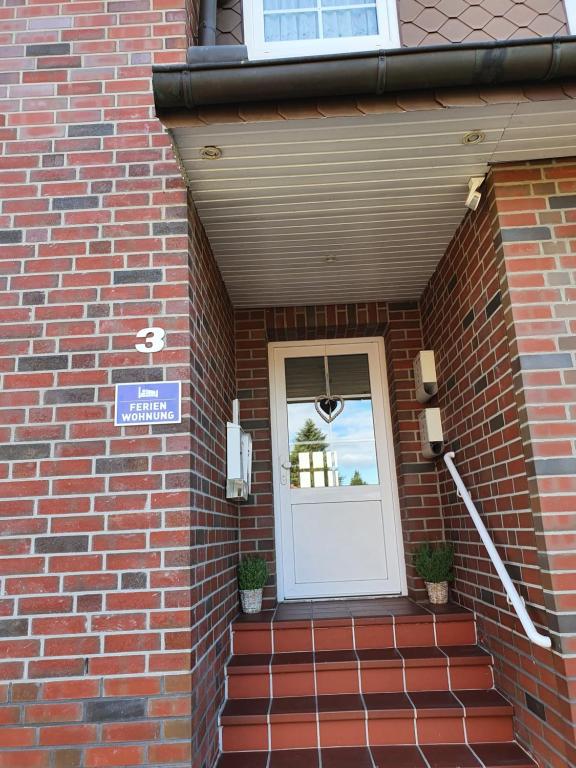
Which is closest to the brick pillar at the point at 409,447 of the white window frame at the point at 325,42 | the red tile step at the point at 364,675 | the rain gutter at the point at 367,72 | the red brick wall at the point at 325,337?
the red brick wall at the point at 325,337

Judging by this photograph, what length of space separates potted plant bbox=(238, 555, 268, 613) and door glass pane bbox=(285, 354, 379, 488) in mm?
810

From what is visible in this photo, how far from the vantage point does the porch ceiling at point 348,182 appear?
8.04 ft

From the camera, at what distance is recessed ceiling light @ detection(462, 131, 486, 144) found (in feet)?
8.35

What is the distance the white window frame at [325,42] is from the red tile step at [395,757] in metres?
3.77

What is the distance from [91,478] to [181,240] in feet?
3.86

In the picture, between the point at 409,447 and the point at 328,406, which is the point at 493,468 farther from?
the point at 328,406

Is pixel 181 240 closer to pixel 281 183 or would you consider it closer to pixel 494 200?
pixel 281 183

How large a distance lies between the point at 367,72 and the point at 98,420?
5.92 ft

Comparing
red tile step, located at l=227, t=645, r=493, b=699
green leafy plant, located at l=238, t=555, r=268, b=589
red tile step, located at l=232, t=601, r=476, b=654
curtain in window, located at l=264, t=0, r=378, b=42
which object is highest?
curtain in window, located at l=264, t=0, r=378, b=42

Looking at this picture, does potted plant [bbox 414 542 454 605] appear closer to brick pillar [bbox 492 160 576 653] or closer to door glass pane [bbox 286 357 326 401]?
brick pillar [bbox 492 160 576 653]

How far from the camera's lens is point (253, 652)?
3381 millimetres

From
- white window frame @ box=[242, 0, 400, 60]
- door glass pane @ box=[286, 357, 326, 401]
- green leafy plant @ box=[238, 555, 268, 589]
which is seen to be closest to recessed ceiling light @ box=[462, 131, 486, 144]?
white window frame @ box=[242, 0, 400, 60]

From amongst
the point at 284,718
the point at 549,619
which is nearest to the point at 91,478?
the point at 284,718

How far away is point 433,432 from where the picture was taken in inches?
155
